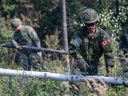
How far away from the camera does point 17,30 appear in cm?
1295

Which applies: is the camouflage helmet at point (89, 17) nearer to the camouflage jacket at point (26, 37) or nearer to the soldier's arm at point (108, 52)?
the soldier's arm at point (108, 52)

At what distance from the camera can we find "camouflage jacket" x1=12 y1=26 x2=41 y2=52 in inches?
509

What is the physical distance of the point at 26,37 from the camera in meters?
13.0

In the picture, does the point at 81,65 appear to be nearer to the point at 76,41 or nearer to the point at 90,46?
the point at 76,41

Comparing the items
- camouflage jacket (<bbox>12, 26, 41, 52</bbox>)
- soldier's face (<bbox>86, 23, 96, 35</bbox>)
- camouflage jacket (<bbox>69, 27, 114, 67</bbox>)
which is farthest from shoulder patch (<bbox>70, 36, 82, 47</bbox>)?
camouflage jacket (<bbox>12, 26, 41, 52</bbox>)

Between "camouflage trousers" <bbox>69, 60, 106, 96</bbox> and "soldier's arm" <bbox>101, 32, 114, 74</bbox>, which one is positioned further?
"soldier's arm" <bbox>101, 32, 114, 74</bbox>

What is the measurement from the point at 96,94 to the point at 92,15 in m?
2.22

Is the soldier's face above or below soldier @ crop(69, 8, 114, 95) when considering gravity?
above

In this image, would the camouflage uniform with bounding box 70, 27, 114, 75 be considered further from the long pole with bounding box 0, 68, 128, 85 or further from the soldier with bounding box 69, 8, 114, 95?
the long pole with bounding box 0, 68, 128, 85

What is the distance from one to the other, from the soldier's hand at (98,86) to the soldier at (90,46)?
5.02 ft

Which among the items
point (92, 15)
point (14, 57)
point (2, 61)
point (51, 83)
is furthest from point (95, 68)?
point (14, 57)

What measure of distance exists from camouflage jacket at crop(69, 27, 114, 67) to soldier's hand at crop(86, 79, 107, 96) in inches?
65.4

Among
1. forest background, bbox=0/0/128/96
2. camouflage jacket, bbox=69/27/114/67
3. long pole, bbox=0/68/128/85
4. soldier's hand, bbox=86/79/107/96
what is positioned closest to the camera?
soldier's hand, bbox=86/79/107/96

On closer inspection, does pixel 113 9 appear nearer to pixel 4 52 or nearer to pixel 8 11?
pixel 4 52
